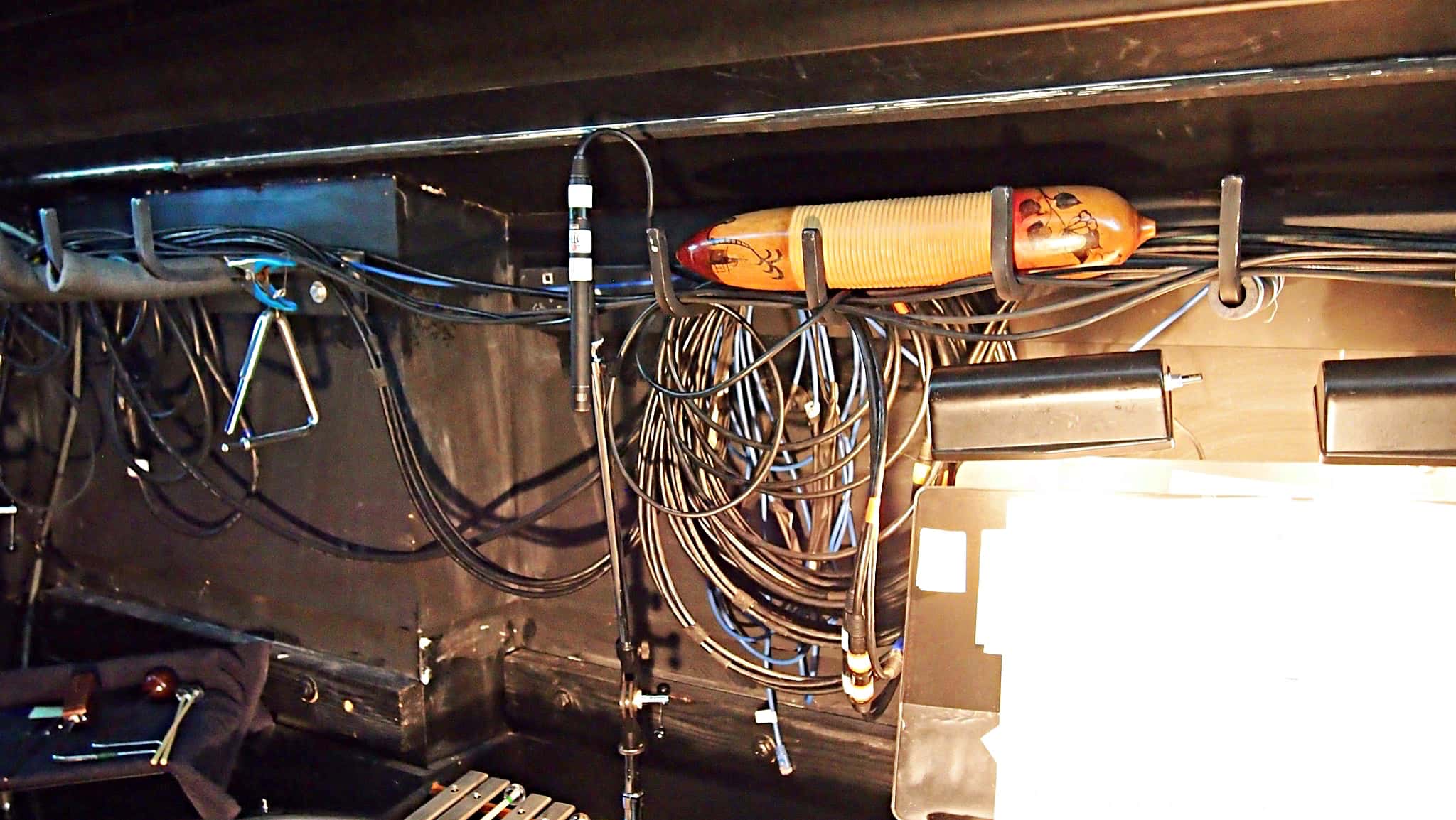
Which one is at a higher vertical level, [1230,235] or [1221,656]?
[1230,235]

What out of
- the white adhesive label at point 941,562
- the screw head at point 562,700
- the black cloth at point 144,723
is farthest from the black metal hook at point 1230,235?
the black cloth at point 144,723

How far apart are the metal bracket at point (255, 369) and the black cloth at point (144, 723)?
1.00 ft

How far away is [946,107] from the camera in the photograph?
2.88ft

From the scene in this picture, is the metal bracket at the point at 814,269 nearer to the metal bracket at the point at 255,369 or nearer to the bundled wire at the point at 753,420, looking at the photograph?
the bundled wire at the point at 753,420

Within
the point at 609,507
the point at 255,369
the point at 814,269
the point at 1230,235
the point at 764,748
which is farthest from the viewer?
the point at 255,369

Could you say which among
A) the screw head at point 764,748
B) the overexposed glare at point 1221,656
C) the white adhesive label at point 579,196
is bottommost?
the screw head at point 764,748

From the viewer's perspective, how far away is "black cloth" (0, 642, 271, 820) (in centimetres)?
124

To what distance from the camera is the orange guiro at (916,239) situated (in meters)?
0.88

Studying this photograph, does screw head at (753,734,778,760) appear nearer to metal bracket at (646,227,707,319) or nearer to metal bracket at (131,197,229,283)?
metal bracket at (646,227,707,319)

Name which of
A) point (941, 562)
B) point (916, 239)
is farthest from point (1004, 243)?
point (941, 562)

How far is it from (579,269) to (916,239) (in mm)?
345

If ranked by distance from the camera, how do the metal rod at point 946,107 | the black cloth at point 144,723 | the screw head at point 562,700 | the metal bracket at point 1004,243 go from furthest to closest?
the screw head at point 562,700
the black cloth at point 144,723
the metal bracket at point 1004,243
the metal rod at point 946,107

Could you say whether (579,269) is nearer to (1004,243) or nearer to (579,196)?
(579,196)

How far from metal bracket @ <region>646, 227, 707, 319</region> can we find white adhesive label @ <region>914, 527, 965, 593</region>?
35 cm
